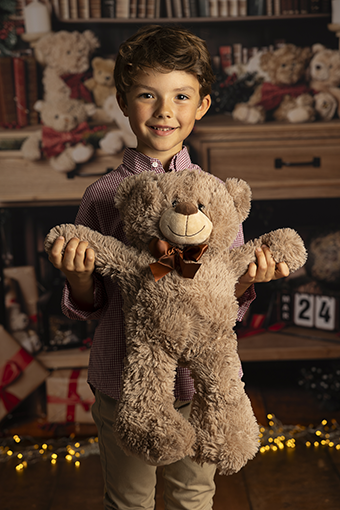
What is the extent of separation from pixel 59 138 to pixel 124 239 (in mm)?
931

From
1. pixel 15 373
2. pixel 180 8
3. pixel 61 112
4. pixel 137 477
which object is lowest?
pixel 15 373

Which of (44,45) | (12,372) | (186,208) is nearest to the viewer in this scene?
(186,208)

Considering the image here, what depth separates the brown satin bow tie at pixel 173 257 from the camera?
65cm

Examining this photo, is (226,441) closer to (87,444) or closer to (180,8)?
(87,444)

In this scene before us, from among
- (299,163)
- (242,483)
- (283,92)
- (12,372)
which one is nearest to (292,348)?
(242,483)

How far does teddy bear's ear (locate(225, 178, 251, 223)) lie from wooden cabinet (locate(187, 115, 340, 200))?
39.2 inches

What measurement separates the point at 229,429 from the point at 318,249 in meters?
1.29

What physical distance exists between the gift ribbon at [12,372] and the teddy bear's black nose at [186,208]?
1.32 meters

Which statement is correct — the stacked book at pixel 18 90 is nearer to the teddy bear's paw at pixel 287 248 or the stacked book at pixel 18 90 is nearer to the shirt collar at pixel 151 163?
the shirt collar at pixel 151 163

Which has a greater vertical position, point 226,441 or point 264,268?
point 264,268

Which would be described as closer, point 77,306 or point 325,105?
Result: point 77,306

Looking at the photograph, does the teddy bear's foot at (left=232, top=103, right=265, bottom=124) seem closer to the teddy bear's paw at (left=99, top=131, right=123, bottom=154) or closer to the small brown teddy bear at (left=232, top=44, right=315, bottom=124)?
the small brown teddy bear at (left=232, top=44, right=315, bottom=124)

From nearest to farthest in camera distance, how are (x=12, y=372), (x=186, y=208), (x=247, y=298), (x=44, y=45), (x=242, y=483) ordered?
1. (x=186, y=208)
2. (x=247, y=298)
3. (x=242, y=483)
4. (x=44, y=45)
5. (x=12, y=372)

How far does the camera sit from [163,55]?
786 millimetres
